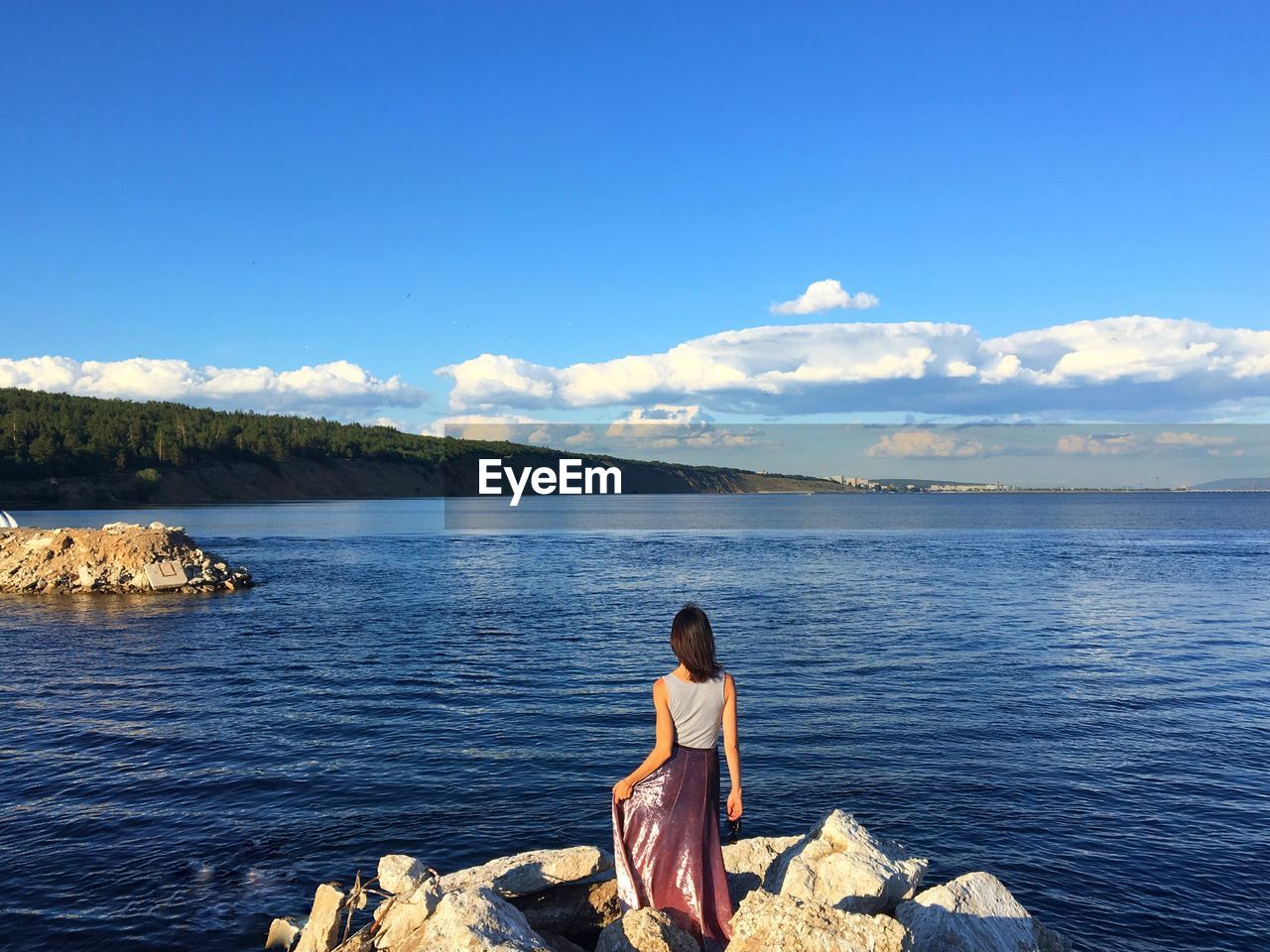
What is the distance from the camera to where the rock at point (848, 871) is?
27.2 feet

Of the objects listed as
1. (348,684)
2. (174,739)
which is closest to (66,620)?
(348,684)

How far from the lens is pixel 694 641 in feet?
24.2

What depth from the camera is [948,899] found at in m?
8.25

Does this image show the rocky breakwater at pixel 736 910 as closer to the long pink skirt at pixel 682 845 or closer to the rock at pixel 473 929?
the rock at pixel 473 929

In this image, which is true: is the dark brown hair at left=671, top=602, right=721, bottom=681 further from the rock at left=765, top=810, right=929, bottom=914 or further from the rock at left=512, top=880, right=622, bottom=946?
the rock at left=512, top=880, right=622, bottom=946

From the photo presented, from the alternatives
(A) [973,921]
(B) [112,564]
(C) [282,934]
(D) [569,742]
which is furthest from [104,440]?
(A) [973,921]

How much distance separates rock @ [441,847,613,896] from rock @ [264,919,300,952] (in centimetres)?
213

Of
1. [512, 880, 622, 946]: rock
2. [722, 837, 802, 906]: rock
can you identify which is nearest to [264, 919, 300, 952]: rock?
[512, 880, 622, 946]: rock

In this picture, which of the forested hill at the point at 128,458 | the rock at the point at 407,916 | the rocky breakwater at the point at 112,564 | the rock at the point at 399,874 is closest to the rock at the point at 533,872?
the rock at the point at 399,874

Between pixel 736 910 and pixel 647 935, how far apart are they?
161 centimetres

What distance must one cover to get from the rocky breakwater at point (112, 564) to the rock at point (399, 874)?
39631 mm

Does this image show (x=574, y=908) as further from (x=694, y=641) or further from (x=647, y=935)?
(x=694, y=641)

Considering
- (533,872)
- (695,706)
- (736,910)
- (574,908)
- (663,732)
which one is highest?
(695,706)

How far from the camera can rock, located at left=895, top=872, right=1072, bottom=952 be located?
777 centimetres
